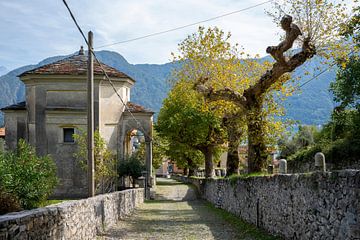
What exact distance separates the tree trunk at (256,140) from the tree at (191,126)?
51.7 feet

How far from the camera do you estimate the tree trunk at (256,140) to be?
700 inches

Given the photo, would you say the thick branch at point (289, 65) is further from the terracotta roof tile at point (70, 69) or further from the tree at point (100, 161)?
the terracotta roof tile at point (70, 69)

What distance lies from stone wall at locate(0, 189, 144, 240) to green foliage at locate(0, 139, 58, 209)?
5.33 metres

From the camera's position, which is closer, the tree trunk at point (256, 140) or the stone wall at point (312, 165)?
the tree trunk at point (256, 140)

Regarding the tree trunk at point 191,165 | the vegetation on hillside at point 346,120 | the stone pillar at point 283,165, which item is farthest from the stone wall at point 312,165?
the tree trunk at point 191,165

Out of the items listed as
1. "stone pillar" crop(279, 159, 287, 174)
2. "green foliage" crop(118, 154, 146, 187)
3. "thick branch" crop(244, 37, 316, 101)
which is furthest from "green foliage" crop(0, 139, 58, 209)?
"stone pillar" crop(279, 159, 287, 174)

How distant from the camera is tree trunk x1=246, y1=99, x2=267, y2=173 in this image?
1778 cm

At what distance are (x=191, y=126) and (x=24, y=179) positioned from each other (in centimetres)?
1855

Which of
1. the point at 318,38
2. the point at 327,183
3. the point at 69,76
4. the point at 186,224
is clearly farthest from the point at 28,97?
the point at 327,183

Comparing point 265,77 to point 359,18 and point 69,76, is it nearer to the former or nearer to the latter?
point 359,18

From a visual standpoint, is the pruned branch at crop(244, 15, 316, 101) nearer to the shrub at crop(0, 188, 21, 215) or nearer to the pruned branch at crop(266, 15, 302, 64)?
the pruned branch at crop(266, 15, 302, 64)

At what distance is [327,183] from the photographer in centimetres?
805

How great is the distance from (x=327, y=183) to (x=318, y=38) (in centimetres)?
970

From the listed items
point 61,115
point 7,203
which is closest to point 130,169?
point 61,115
